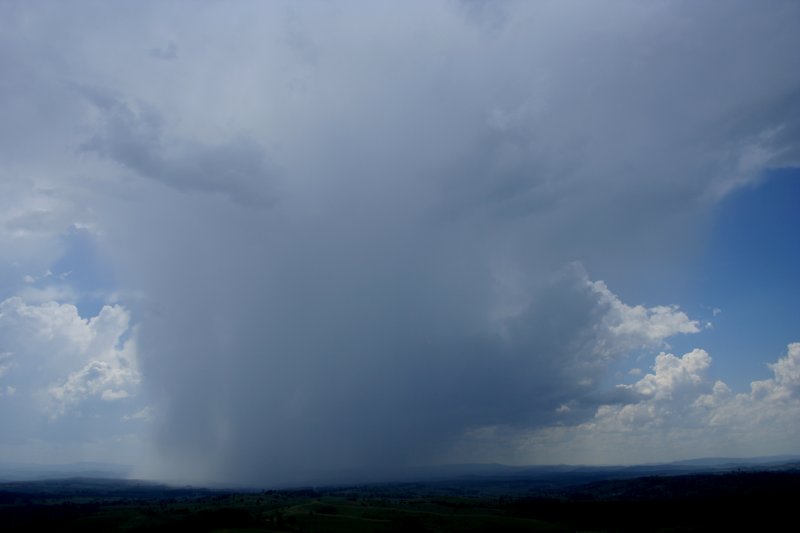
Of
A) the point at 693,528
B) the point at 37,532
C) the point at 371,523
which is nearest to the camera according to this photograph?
the point at 693,528

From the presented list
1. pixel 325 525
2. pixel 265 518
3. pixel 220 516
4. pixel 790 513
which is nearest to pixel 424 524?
pixel 325 525

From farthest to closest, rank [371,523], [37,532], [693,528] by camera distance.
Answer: [371,523]
[37,532]
[693,528]

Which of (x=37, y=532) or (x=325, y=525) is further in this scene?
(x=325, y=525)

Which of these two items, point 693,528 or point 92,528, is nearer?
point 693,528

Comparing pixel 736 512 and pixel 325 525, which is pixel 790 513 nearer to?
pixel 736 512

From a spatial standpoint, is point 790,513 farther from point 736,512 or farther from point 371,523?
point 371,523

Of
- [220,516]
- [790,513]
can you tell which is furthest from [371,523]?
[790,513]

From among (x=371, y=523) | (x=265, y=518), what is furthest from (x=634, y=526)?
(x=265, y=518)
